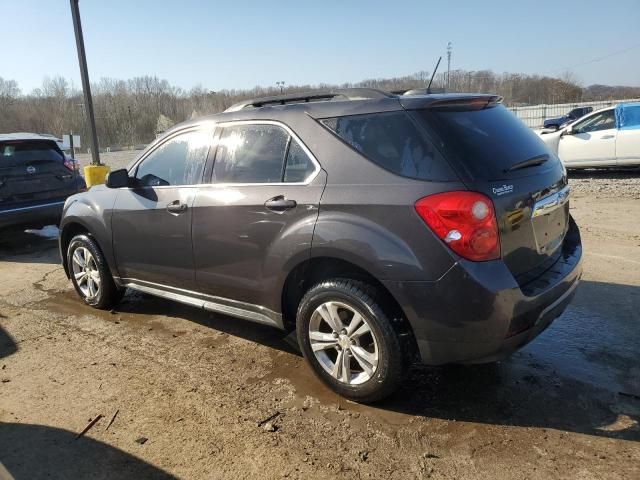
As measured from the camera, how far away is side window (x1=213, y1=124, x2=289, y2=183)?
11.4ft

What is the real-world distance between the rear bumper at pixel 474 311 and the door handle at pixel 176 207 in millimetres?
1871

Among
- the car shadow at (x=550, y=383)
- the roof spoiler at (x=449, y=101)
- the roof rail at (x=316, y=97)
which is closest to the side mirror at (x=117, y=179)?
the roof rail at (x=316, y=97)

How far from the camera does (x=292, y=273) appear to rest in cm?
334

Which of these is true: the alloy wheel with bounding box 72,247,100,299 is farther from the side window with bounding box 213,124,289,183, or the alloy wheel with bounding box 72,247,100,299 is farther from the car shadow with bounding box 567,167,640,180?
the car shadow with bounding box 567,167,640,180

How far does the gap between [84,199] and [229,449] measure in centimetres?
323

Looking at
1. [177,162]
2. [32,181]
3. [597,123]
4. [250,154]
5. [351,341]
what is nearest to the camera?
[351,341]

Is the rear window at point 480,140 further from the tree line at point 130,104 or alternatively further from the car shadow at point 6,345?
the tree line at point 130,104

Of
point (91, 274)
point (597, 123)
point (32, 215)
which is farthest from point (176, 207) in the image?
point (597, 123)

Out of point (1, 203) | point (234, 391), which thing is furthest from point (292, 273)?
point (1, 203)

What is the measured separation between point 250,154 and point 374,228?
1230mm

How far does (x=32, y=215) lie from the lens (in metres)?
7.62

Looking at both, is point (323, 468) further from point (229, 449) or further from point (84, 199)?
point (84, 199)

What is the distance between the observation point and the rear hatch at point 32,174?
→ 748 centimetres

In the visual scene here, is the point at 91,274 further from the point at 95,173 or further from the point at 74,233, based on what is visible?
the point at 95,173
